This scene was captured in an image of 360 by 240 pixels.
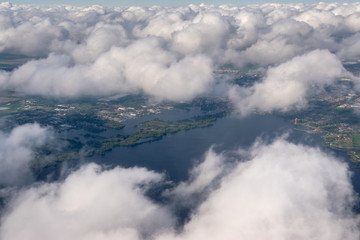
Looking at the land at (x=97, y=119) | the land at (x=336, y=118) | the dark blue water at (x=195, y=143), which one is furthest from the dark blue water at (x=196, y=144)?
the land at (x=336, y=118)

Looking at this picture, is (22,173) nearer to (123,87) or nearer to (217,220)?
(217,220)

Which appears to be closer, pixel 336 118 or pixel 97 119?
pixel 97 119

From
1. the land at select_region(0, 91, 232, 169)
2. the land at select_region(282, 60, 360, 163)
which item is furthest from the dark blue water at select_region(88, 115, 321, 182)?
the land at select_region(282, 60, 360, 163)

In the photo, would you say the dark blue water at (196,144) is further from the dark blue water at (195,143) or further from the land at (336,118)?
the land at (336,118)

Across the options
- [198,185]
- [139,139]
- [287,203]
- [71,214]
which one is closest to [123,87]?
[139,139]

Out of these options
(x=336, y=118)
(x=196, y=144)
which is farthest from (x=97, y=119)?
(x=336, y=118)

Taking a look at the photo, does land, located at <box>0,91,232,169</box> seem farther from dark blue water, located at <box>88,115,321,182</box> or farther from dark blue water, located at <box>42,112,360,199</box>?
dark blue water, located at <box>88,115,321,182</box>

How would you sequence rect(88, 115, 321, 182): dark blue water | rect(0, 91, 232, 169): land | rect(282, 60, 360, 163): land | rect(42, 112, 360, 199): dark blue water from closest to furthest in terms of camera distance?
rect(42, 112, 360, 199): dark blue water, rect(88, 115, 321, 182): dark blue water, rect(0, 91, 232, 169): land, rect(282, 60, 360, 163): land

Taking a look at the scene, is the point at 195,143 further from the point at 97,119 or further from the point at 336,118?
the point at 336,118

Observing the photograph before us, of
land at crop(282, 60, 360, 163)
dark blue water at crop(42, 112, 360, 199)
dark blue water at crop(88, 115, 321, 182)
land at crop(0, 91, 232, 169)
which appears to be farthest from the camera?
land at crop(282, 60, 360, 163)

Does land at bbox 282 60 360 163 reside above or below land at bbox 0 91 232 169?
below

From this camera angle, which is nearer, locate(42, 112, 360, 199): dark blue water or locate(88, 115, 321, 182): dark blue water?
locate(42, 112, 360, 199): dark blue water
